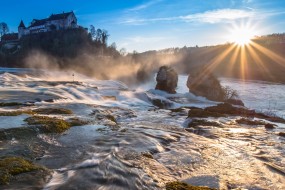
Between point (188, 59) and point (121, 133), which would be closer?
point (121, 133)

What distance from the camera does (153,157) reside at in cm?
1119

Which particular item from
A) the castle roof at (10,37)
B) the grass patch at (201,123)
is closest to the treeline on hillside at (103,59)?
the castle roof at (10,37)

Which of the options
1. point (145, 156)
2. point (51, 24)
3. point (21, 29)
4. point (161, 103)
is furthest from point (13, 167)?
point (21, 29)

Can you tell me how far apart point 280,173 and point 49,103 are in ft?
63.5

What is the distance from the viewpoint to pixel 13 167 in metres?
8.65

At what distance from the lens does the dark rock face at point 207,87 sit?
51.0 m

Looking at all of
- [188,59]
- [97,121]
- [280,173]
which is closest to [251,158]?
[280,173]

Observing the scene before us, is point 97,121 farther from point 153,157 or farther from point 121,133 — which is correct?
point 153,157

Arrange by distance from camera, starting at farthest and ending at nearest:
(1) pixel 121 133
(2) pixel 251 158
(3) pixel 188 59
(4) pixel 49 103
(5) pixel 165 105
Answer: (3) pixel 188 59
(5) pixel 165 105
(4) pixel 49 103
(1) pixel 121 133
(2) pixel 251 158

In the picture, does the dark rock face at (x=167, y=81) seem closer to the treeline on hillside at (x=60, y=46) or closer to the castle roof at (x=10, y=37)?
the treeline on hillside at (x=60, y=46)

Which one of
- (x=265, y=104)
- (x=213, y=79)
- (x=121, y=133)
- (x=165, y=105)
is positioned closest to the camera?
(x=121, y=133)

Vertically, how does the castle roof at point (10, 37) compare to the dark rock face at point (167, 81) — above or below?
above

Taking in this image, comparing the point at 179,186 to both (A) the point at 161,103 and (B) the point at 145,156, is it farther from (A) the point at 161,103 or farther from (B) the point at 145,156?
(A) the point at 161,103

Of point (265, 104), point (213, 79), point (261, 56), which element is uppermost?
point (261, 56)
